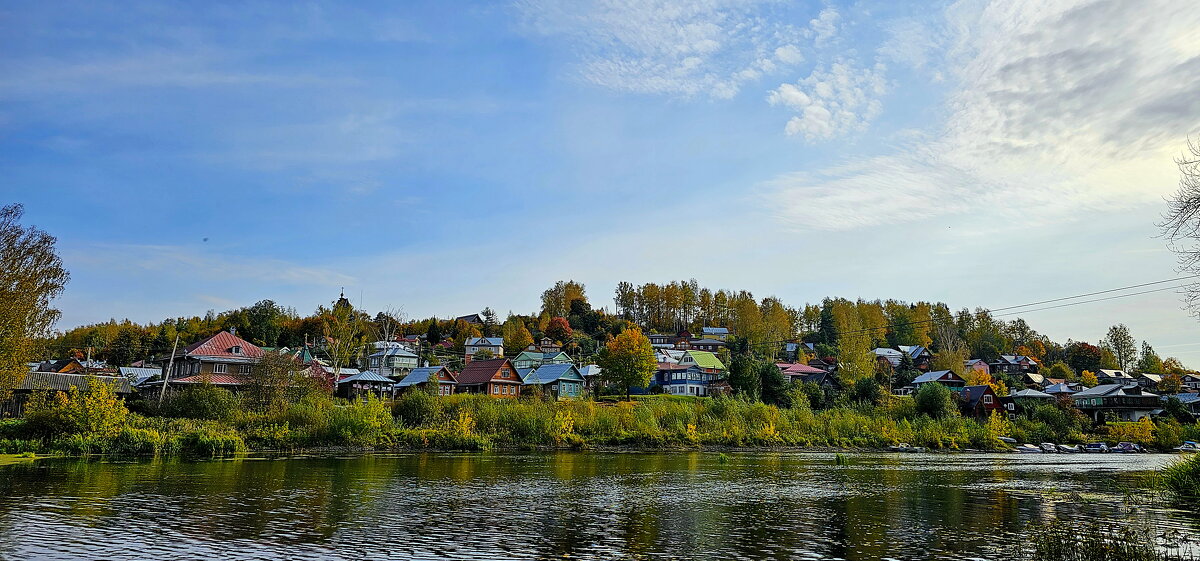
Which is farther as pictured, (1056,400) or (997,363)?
(997,363)

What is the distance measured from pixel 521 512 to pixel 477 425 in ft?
114

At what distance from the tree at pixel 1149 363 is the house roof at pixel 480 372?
135m

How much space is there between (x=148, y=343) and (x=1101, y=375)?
157130 mm

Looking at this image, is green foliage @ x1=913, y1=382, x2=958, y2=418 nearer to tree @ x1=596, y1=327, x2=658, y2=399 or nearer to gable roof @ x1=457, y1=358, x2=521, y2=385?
tree @ x1=596, y1=327, x2=658, y2=399

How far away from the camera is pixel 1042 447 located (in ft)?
232

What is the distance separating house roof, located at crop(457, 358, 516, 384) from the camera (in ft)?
274

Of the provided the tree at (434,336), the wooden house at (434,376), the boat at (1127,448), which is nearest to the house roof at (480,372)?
the wooden house at (434,376)

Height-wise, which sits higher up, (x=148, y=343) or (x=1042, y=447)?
(x=148, y=343)

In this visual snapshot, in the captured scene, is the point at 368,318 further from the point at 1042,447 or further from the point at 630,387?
the point at 1042,447

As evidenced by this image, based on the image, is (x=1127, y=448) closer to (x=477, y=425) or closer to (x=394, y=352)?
(x=477, y=425)

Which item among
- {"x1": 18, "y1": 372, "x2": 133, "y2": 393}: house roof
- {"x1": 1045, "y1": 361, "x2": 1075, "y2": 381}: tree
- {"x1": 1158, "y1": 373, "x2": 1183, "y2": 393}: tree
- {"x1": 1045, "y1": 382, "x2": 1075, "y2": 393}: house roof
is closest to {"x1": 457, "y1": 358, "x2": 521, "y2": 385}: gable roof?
{"x1": 18, "y1": 372, "x2": 133, "y2": 393}: house roof

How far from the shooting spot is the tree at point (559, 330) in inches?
5586

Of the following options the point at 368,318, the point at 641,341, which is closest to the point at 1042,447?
the point at 641,341

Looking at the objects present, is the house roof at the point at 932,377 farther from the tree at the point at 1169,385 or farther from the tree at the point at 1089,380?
the tree at the point at 1169,385
